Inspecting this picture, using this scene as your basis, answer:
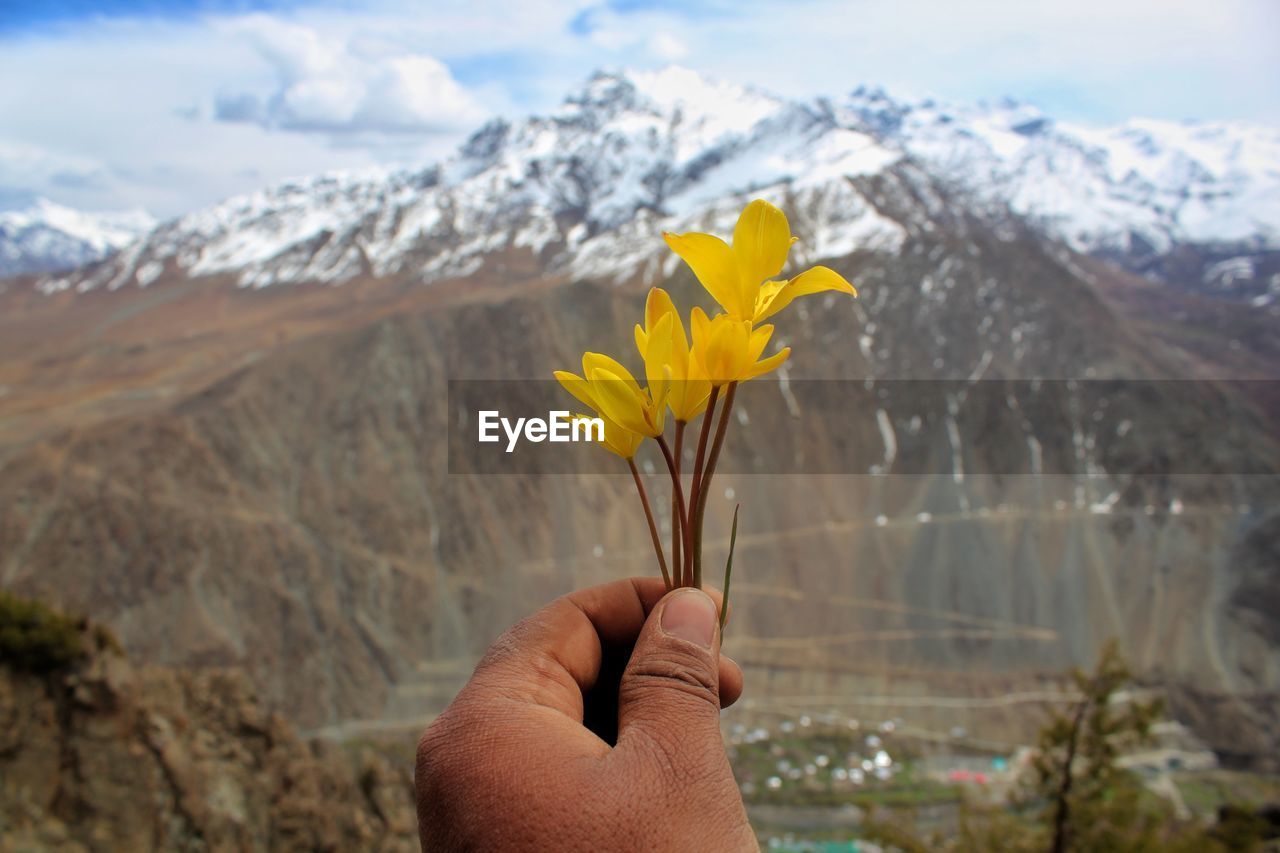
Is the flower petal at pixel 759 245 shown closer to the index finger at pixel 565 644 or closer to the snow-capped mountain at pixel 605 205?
the index finger at pixel 565 644

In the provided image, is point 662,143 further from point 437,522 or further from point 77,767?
point 77,767

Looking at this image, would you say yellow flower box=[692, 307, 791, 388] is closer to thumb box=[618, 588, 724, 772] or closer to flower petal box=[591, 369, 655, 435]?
flower petal box=[591, 369, 655, 435]

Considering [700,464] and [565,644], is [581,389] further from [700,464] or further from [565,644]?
[565,644]

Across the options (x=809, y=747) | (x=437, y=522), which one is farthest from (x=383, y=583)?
(x=809, y=747)

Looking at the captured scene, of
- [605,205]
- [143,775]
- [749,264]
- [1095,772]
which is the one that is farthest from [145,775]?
[605,205]

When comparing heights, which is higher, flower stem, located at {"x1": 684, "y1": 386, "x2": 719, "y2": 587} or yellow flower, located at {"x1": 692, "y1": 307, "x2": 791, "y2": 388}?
yellow flower, located at {"x1": 692, "y1": 307, "x2": 791, "y2": 388}

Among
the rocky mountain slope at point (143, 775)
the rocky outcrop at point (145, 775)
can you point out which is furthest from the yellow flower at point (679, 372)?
the rocky mountain slope at point (143, 775)

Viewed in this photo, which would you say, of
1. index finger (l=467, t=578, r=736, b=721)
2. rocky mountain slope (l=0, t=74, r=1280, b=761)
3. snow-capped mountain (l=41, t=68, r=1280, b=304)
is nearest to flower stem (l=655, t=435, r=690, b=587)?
index finger (l=467, t=578, r=736, b=721)
